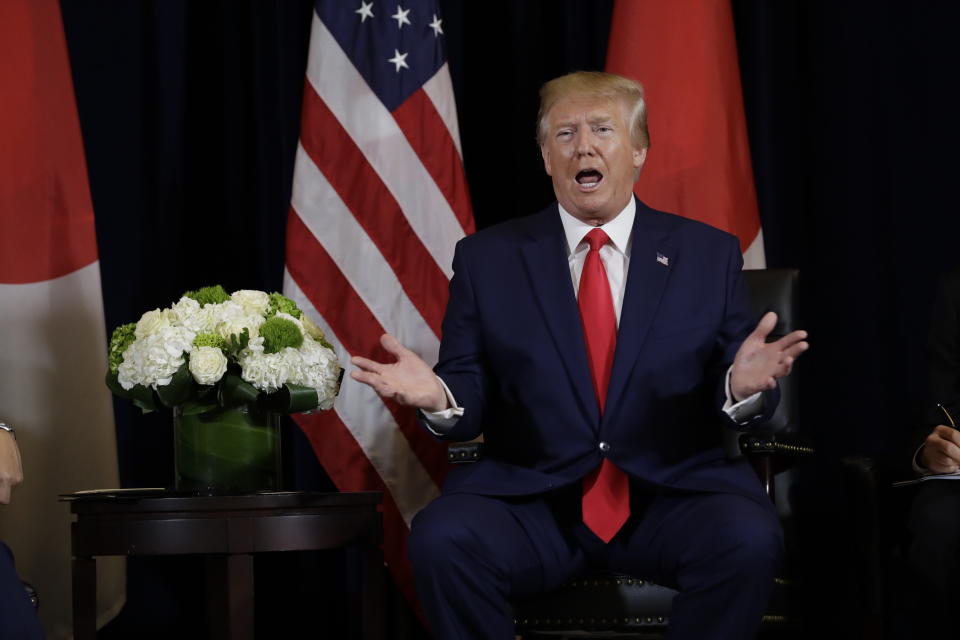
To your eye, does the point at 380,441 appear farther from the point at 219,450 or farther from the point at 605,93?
the point at 605,93

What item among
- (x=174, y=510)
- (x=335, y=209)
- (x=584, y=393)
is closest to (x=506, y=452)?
(x=584, y=393)

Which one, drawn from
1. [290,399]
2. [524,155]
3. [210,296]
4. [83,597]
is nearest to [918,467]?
[290,399]

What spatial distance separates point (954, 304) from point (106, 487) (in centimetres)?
220

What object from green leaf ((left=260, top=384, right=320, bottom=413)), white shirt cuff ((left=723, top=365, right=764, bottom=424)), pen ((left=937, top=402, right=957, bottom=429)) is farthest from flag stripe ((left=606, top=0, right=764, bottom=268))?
green leaf ((left=260, top=384, right=320, bottom=413))

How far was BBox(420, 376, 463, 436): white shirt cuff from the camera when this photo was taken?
2320 mm

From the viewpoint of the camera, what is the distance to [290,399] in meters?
2.43

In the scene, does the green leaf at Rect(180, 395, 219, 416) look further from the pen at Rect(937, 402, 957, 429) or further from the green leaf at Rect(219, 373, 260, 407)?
the pen at Rect(937, 402, 957, 429)

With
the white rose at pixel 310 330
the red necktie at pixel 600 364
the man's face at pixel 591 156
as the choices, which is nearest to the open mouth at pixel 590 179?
the man's face at pixel 591 156

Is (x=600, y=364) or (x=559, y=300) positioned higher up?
(x=559, y=300)

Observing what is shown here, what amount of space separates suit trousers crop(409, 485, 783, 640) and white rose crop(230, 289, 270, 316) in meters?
0.56

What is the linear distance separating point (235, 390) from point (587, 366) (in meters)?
0.72

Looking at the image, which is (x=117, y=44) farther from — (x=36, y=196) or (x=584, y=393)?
(x=584, y=393)

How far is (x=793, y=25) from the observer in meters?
3.61

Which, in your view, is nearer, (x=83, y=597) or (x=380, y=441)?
(x=83, y=597)
